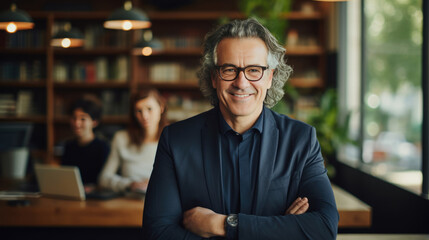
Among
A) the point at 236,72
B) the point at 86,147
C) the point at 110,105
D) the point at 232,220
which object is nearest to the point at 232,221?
the point at 232,220

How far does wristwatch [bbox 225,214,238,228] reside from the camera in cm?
157

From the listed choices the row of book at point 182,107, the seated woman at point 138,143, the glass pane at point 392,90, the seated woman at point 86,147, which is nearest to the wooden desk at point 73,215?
the seated woman at point 138,143

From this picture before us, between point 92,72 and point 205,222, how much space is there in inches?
221

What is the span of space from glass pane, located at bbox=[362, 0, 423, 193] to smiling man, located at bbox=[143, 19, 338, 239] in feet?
8.64

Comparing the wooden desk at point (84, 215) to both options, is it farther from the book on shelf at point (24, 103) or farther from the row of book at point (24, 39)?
the row of book at point (24, 39)

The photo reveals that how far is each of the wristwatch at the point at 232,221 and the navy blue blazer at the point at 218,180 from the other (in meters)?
0.06

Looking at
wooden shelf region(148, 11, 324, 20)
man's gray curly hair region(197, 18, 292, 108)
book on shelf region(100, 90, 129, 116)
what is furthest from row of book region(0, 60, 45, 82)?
man's gray curly hair region(197, 18, 292, 108)

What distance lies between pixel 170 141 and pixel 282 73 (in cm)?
53

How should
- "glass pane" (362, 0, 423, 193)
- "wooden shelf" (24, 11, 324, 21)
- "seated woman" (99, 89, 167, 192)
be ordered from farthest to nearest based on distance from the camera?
"wooden shelf" (24, 11, 324, 21) → "glass pane" (362, 0, 423, 193) → "seated woman" (99, 89, 167, 192)

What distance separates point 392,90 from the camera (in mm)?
4930

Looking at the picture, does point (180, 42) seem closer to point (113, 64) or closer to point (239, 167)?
point (113, 64)

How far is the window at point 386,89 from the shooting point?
14.3 feet

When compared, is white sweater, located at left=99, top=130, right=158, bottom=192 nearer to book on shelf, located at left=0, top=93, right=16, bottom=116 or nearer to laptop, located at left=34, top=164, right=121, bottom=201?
laptop, located at left=34, top=164, right=121, bottom=201

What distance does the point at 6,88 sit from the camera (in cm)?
716
